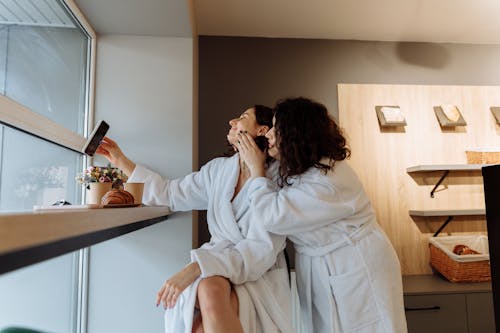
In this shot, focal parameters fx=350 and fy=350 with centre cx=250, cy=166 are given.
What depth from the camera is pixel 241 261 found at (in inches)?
50.3

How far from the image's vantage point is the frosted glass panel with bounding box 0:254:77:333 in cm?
106

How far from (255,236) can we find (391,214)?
152 centimetres

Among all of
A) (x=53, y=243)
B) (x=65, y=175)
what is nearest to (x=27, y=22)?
(x=65, y=175)

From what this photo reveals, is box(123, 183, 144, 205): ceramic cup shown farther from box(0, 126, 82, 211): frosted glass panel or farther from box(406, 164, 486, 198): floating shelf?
box(406, 164, 486, 198): floating shelf

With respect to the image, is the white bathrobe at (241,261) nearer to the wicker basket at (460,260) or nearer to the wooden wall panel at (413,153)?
the wooden wall panel at (413,153)

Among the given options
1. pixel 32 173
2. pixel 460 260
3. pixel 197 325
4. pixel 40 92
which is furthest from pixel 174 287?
pixel 460 260

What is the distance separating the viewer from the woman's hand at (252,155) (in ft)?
4.83

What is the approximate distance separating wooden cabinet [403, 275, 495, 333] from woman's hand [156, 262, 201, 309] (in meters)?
1.36

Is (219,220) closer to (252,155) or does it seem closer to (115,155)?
(252,155)

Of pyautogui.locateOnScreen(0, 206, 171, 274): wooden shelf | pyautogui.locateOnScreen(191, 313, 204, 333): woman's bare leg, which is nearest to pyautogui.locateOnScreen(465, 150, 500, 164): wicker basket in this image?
pyautogui.locateOnScreen(191, 313, 204, 333): woman's bare leg

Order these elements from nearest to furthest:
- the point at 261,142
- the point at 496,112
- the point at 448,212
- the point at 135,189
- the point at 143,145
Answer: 1. the point at 135,189
2. the point at 261,142
3. the point at 143,145
4. the point at 448,212
5. the point at 496,112

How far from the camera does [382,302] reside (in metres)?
1.34

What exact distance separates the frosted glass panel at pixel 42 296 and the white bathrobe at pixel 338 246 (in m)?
0.79

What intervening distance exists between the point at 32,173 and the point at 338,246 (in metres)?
1.17
